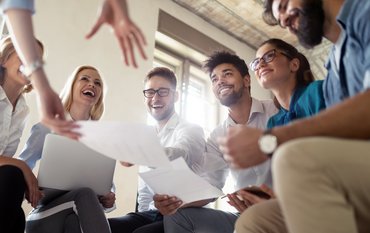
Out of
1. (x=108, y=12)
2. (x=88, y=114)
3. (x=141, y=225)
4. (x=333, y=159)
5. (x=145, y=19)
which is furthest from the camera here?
(x=145, y=19)

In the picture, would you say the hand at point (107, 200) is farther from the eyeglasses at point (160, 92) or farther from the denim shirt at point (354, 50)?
the denim shirt at point (354, 50)

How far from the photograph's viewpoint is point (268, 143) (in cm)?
65

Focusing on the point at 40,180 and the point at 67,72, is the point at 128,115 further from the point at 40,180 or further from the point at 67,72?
the point at 40,180

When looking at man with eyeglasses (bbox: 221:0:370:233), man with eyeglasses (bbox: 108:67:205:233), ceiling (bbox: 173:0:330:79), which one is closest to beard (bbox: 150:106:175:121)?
man with eyeglasses (bbox: 108:67:205:233)

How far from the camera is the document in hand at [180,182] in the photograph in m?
0.96

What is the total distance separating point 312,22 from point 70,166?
2.99 ft

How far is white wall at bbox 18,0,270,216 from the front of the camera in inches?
103

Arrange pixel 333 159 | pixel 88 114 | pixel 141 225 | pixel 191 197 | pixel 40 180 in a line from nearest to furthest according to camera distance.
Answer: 1. pixel 333 159
2. pixel 191 197
3. pixel 40 180
4. pixel 141 225
5. pixel 88 114

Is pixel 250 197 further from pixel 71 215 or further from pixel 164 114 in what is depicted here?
pixel 164 114

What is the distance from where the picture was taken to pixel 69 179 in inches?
51.3

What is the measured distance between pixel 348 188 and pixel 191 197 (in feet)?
2.06

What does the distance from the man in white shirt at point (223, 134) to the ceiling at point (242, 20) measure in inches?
76.4

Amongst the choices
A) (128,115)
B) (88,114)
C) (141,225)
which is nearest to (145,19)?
(128,115)

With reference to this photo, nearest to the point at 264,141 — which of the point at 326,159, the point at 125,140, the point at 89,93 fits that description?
the point at 326,159
